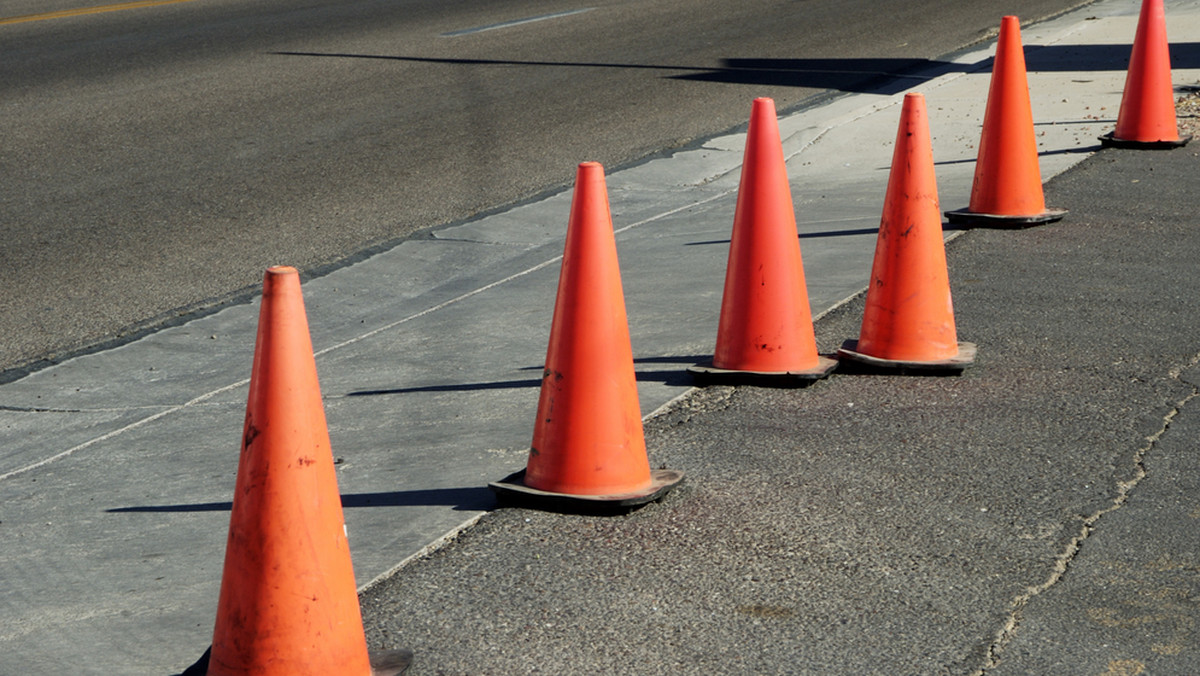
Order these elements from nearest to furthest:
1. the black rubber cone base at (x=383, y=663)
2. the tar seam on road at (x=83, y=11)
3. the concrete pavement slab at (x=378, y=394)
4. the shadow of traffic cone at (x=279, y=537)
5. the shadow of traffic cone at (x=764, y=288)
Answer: the shadow of traffic cone at (x=279, y=537) < the black rubber cone base at (x=383, y=663) < the concrete pavement slab at (x=378, y=394) < the shadow of traffic cone at (x=764, y=288) < the tar seam on road at (x=83, y=11)

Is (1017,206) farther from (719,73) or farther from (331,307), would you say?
(719,73)

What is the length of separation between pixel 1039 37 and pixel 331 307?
9137 millimetres

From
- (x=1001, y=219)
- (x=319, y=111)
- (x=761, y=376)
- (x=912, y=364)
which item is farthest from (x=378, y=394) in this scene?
(x=319, y=111)

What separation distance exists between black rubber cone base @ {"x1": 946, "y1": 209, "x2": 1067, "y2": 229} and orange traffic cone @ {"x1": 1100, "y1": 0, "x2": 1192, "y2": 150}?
5.97ft

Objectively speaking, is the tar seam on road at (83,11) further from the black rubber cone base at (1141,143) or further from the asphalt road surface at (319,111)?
the black rubber cone base at (1141,143)

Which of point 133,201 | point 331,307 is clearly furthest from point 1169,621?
point 133,201

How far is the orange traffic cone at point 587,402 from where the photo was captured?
3.61 meters

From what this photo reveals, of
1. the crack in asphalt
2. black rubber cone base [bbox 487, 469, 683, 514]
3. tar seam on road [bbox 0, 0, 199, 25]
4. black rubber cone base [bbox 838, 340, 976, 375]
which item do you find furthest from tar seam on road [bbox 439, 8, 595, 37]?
black rubber cone base [bbox 487, 469, 683, 514]

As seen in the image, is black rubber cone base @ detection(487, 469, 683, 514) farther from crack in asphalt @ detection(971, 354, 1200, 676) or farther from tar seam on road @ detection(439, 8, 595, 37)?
tar seam on road @ detection(439, 8, 595, 37)

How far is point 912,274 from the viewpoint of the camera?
4.64m

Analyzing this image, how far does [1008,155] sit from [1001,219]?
0.95 ft

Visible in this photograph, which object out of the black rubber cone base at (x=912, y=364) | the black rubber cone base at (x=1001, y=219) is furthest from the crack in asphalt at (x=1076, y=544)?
the black rubber cone base at (x=1001, y=219)

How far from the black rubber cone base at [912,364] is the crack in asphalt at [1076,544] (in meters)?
0.64

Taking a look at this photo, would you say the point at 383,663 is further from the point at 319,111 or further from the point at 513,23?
the point at 513,23
